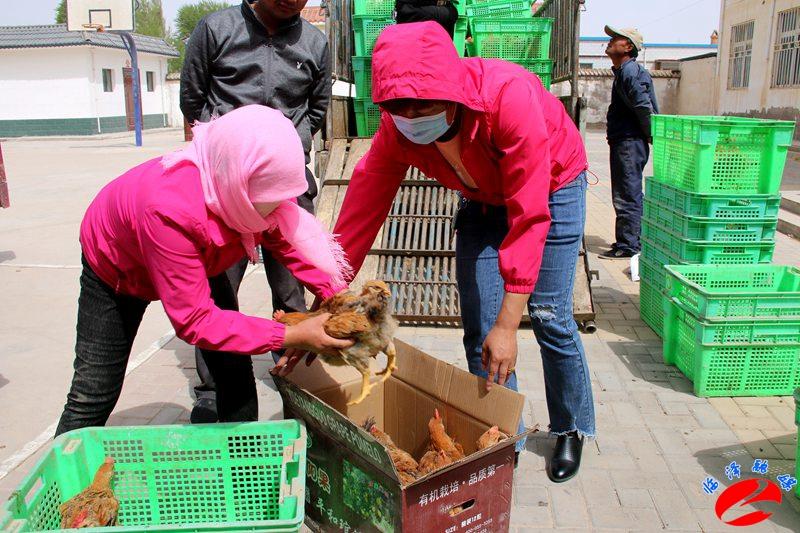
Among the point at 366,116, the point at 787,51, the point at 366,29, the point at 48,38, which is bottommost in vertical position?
the point at 366,116

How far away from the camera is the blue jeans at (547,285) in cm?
302

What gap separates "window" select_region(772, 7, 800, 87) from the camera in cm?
1727

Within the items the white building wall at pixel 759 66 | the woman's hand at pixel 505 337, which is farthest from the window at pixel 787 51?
the woman's hand at pixel 505 337

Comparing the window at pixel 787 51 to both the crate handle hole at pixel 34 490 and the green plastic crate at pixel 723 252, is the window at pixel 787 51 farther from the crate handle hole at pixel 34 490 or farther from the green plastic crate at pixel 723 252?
the crate handle hole at pixel 34 490

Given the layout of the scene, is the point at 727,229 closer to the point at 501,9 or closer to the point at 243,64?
the point at 243,64


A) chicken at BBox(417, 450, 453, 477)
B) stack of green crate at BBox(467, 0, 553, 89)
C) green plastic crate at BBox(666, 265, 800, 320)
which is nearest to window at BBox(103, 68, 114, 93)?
stack of green crate at BBox(467, 0, 553, 89)

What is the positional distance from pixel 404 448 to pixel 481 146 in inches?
59.7

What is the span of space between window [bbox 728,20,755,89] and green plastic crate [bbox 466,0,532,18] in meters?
16.1

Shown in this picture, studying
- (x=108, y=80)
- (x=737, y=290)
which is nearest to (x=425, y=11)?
(x=737, y=290)

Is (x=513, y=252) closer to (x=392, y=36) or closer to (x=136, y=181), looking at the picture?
(x=392, y=36)

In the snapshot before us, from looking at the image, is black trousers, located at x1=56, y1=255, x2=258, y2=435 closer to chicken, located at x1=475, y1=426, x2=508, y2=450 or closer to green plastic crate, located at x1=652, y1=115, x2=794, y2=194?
chicken, located at x1=475, y1=426, x2=508, y2=450

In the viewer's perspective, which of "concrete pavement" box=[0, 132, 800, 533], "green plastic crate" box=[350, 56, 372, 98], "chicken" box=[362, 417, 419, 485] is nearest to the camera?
"chicken" box=[362, 417, 419, 485]

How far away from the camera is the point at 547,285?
305cm

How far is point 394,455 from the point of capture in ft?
9.41
